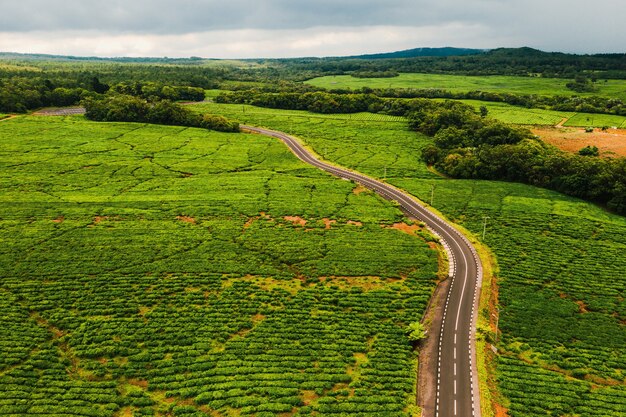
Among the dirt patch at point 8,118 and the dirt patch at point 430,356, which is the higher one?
the dirt patch at point 8,118

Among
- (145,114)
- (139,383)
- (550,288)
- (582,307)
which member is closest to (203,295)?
(139,383)

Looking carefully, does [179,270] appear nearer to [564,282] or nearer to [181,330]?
[181,330]

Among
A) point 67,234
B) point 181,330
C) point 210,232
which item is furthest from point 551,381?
point 67,234

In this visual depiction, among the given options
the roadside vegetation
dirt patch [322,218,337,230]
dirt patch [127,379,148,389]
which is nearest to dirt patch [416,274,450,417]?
the roadside vegetation

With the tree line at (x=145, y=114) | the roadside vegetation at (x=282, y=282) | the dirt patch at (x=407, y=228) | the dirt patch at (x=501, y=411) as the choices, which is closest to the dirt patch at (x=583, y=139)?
the roadside vegetation at (x=282, y=282)

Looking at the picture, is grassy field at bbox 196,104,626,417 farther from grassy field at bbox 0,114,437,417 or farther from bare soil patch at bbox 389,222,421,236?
grassy field at bbox 0,114,437,417

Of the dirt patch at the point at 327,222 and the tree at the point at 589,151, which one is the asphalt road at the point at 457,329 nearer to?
the dirt patch at the point at 327,222
